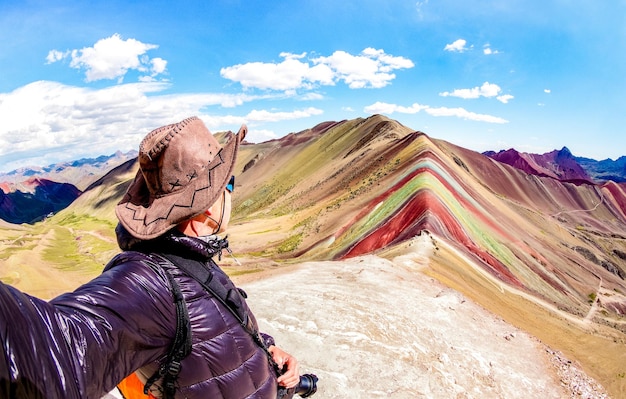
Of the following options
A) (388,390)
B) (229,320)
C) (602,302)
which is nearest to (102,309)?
(229,320)

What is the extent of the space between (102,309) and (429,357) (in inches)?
287

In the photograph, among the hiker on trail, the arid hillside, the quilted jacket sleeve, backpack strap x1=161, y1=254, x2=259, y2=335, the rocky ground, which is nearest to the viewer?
the quilted jacket sleeve

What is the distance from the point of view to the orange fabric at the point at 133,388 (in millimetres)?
2565

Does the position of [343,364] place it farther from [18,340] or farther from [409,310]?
[18,340]

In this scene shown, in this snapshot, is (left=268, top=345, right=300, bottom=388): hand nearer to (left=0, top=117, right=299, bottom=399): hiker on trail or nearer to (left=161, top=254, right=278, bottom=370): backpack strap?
(left=0, top=117, right=299, bottom=399): hiker on trail

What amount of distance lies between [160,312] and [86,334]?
40 centimetres

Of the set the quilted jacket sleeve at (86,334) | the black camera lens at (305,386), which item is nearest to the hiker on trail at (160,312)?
the quilted jacket sleeve at (86,334)

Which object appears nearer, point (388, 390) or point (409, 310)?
point (388, 390)

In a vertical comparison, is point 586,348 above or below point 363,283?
below

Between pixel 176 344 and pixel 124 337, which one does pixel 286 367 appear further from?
pixel 124 337

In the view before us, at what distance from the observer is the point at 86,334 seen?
5.32 ft

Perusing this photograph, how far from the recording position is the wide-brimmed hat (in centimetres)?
231

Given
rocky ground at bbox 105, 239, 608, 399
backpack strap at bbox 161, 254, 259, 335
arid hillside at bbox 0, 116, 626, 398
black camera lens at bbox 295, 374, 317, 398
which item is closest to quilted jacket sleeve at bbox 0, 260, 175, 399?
backpack strap at bbox 161, 254, 259, 335

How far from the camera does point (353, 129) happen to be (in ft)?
293
